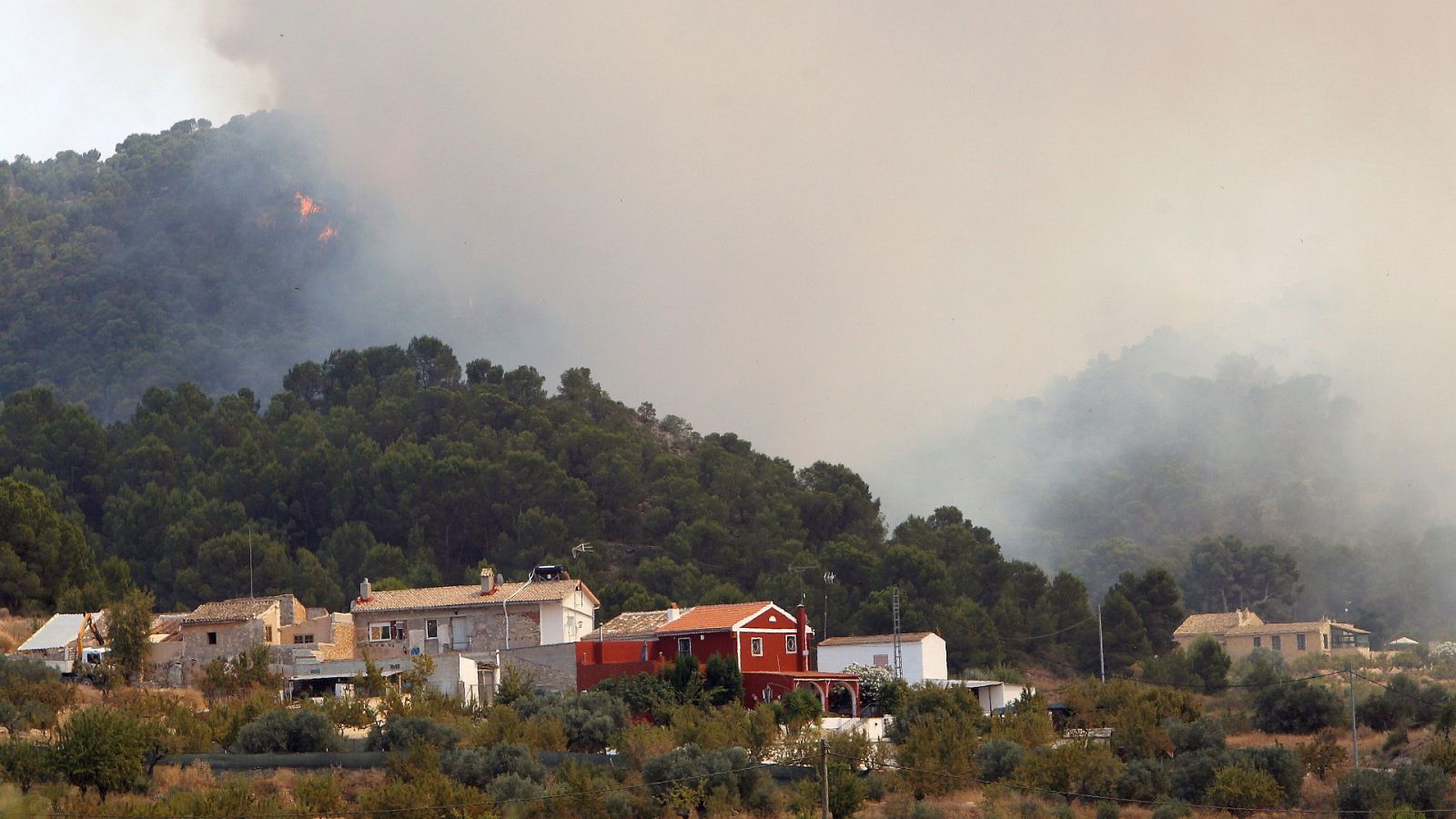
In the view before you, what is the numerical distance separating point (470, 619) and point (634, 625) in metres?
5.76

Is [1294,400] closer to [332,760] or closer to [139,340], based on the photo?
[139,340]

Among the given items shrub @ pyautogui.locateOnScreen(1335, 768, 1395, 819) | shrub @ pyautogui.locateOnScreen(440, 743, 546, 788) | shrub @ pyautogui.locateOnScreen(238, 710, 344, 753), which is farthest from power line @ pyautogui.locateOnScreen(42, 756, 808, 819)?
shrub @ pyautogui.locateOnScreen(1335, 768, 1395, 819)

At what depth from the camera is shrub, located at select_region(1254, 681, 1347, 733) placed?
5397 centimetres

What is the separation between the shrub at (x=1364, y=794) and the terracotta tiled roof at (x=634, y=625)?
78.5 ft

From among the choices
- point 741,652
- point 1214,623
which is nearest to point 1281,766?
point 741,652

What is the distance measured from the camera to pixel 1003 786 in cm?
4206

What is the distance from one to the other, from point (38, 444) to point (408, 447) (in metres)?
19.6

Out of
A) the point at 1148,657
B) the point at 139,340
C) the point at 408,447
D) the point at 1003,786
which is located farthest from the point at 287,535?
the point at 139,340

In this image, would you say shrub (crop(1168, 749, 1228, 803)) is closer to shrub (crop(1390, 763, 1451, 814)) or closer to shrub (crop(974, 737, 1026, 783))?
shrub (crop(974, 737, 1026, 783))

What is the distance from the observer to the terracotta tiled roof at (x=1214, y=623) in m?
91.8

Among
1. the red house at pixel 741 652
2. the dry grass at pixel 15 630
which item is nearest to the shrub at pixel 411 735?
the red house at pixel 741 652

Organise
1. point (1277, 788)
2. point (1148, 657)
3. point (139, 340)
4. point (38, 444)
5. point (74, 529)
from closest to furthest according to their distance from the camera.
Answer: point (1277, 788)
point (74, 529)
point (1148, 657)
point (38, 444)
point (139, 340)

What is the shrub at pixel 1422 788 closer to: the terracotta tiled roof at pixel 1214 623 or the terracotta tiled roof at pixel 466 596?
the terracotta tiled roof at pixel 466 596

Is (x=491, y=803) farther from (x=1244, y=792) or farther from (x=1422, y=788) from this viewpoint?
(x=1422, y=788)
